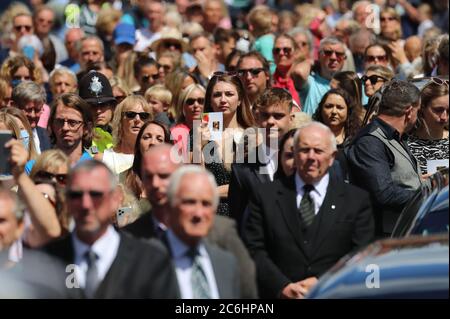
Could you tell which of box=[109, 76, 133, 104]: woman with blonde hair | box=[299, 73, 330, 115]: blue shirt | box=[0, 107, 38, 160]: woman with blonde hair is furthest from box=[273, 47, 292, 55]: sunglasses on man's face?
box=[0, 107, 38, 160]: woman with blonde hair

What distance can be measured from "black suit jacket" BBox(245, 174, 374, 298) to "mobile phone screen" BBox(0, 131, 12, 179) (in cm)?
169

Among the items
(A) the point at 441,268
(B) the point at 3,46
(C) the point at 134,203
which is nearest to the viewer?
(A) the point at 441,268

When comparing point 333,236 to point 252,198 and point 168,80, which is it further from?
point 168,80

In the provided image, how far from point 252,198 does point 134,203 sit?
4.34ft

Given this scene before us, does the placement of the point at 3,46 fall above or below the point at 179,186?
above

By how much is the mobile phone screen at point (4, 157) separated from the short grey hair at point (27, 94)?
3392 millimetres

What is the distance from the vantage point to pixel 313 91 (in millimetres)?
15156

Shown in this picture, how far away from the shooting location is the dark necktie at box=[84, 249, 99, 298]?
7.60 metres

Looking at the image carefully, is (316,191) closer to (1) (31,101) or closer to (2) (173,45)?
(1) (31,101)

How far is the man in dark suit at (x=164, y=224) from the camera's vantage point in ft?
26.8

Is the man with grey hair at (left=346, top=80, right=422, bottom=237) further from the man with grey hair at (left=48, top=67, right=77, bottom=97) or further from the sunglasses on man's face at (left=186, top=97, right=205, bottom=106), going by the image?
the man with grey hair at (left=48, top=67, right=77, bottom=97)

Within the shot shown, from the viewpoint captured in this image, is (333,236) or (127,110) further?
(127,110)

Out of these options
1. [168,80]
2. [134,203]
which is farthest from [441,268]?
[168,80]

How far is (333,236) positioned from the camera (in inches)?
367
